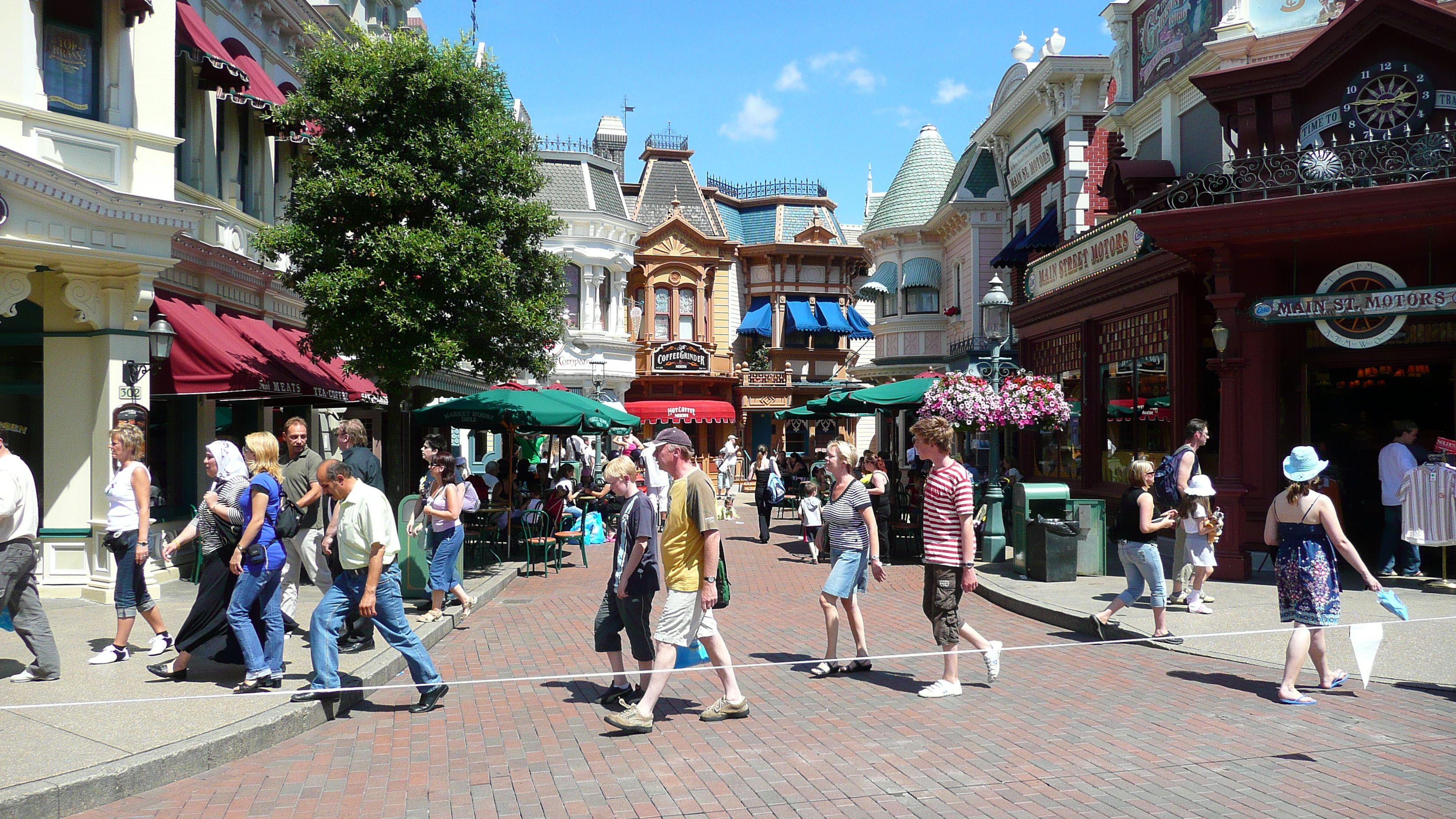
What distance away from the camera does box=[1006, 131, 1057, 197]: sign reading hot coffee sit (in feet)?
68.4

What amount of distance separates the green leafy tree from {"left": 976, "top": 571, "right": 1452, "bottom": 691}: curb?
6.68m

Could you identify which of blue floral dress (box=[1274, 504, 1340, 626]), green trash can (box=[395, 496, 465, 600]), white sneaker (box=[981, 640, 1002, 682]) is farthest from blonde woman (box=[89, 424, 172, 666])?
blue floral dress (box=[1274, 504, 1340, 626])

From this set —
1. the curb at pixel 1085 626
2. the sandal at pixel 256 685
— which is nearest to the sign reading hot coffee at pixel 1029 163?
the curb at pixel 1085 626

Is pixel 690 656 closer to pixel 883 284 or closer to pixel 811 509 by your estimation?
pixel 811 509

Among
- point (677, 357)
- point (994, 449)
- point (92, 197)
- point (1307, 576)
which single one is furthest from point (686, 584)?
point (677, 357)

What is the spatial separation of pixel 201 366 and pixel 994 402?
983 centimetres

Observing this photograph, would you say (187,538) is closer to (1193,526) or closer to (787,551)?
(1193,526)

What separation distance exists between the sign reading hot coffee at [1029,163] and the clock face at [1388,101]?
27.3 feet

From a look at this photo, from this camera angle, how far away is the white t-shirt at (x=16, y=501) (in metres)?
6.79

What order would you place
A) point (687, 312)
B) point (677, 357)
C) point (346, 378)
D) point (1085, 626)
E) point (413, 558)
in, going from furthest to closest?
1. point (687, 312)
2. point (677, 357)
3. point (346, 378)
4. point (413, 558)
5. point (1085, 626)

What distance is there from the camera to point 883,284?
32.0 metres

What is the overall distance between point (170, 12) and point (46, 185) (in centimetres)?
293

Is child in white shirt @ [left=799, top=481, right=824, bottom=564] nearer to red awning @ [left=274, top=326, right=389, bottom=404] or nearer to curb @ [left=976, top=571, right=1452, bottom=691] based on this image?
curb @ [left=976, top=571, right=1452, bottom=691]

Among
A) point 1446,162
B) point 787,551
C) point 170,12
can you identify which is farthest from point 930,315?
point 170,12
